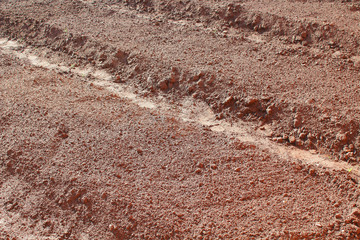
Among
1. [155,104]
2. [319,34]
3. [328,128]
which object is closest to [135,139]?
[155,104]

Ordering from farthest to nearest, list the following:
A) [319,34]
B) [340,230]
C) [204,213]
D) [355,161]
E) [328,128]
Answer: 1. [319,34]
2. [328,128]
3. [355,161]
4. [204,213]
5. [340,230]

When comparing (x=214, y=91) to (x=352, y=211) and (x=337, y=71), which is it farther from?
(x=352, y=211)

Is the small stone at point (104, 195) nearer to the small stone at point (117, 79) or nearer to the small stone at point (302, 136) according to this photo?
the small stone at point (302, 136)

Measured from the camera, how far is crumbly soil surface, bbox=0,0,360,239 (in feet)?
9.14

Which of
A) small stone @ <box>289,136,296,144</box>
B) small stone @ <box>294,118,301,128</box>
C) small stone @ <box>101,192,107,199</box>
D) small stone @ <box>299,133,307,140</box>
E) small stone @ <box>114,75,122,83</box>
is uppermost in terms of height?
small stone @ <box>294,118,301,128</box>

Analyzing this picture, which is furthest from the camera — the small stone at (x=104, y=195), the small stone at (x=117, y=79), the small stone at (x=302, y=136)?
the small stone at (x=117, y=79)

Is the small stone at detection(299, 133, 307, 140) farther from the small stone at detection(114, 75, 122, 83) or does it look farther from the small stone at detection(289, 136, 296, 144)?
the small stone at detection(114, 75, 122, 83)

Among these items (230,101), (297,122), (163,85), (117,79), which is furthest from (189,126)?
(117,79)

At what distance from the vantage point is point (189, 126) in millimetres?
3680

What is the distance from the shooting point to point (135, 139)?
3.47 m

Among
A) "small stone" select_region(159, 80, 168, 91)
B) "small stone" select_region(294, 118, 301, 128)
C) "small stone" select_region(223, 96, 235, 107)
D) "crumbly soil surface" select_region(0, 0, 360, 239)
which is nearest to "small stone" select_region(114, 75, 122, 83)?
"crumbly soil surface" select_region(0, 0, 360, 239)

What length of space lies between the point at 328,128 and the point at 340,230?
3.74ft

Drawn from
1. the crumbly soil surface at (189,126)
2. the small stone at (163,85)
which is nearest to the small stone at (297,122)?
the crumbly soil surface at (189,126)

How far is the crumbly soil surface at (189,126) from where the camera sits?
2.79 meters
